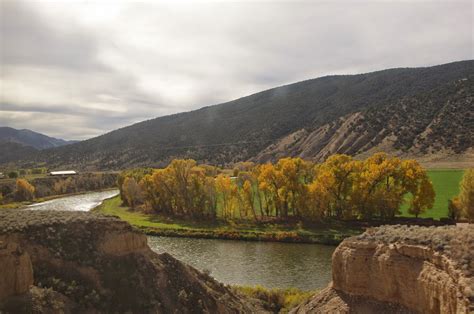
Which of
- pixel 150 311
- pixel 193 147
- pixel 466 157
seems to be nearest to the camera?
pixel 150 311

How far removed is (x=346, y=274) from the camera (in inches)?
725

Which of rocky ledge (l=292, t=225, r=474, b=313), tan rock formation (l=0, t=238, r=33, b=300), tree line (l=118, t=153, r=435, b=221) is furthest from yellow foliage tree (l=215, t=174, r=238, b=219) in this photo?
tan rock formation (l=0, t=238, r=33, b=300)

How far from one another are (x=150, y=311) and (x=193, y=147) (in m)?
148

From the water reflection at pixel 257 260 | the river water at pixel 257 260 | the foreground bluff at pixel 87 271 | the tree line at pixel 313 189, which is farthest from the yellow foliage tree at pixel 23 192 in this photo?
the foreground bluff at pixel 87 271

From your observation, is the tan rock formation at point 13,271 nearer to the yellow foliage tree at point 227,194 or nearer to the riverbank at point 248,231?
the riverbank at point 248,231

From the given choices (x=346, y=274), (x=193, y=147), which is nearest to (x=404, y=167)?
(x=346, y=274)

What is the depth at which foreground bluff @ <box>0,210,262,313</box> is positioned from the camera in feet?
53.5

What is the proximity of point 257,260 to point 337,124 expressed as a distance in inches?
3946

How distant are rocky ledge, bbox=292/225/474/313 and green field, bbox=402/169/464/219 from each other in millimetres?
38376

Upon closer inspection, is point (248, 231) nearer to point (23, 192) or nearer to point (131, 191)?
point (131, 191)

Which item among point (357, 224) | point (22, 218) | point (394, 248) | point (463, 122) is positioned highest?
point (463, 122)

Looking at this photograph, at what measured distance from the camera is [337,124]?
133m

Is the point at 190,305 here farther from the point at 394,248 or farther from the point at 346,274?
the point at 394,248

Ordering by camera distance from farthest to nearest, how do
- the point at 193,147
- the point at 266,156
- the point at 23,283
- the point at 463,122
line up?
the point at 193,147, the point at 266,156, the point at 463,122, the point at 23,283
